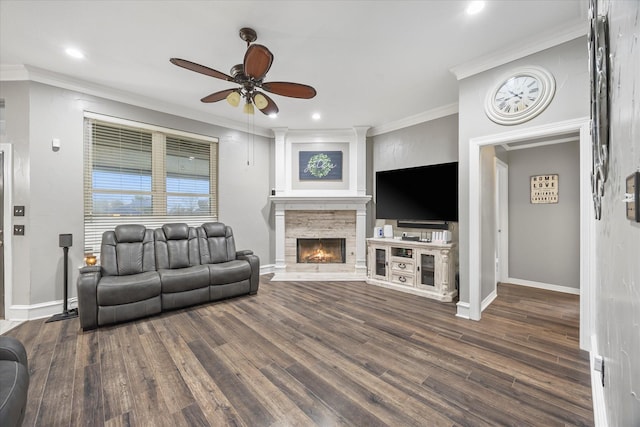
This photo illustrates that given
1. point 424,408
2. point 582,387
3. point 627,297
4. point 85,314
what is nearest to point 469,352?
point 582,387

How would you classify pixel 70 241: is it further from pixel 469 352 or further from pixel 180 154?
pixel 469 352

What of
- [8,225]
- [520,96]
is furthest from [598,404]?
[8,225]

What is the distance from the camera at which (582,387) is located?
1.81m

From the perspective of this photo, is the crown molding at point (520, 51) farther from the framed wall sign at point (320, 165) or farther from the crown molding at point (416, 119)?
the framed wall sign at point (320, 165)

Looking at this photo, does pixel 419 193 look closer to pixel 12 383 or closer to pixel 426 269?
pixel 426 269

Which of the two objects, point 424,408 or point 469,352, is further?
point 469,352

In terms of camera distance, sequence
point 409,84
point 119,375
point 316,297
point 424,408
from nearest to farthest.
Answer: point 424,408, point 119,375, point 409,84, point 316,297

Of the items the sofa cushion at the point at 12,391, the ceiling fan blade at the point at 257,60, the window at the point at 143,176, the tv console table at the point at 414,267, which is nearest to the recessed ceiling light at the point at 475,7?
the ceiling fan blade at the point at 257,60

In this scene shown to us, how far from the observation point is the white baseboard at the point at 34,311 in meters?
3.00

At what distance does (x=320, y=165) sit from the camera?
528cm

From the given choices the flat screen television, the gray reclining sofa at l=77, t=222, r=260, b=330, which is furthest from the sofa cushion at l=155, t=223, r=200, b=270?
the flat screen television

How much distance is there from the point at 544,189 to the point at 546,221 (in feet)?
1.71

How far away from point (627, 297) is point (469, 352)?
6.24ft

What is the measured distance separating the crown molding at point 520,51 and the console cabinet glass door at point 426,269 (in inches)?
94.9
